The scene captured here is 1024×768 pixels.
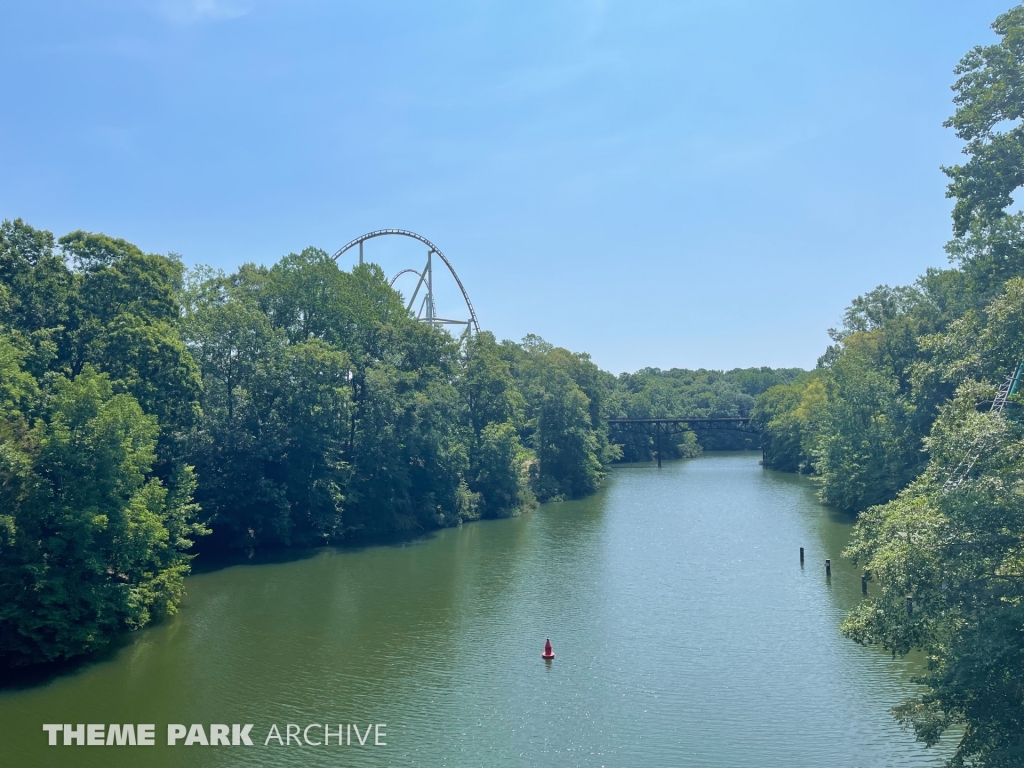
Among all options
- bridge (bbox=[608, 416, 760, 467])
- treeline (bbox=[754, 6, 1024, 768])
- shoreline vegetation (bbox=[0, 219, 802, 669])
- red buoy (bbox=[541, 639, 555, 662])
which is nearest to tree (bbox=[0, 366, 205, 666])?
shoreline vegetation (bbox=[0, 219, 802, 669])

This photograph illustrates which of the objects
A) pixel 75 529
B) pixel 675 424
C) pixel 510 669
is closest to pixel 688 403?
pixel 675 424

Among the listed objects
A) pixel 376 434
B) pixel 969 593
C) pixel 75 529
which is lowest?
pixel 969 593

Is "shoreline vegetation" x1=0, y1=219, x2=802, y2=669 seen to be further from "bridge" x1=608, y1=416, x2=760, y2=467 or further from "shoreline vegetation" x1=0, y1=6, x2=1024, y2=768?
"bridge" x1=608, y1=416, x2=760, y2=467

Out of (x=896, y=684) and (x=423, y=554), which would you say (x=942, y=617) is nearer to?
(x=896, y=684)

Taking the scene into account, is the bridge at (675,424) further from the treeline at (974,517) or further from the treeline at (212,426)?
the treeline at (974,517)

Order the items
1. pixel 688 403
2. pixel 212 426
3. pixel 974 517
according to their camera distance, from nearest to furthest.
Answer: pixel 974 517, pixel 212 426, pixel 688 403

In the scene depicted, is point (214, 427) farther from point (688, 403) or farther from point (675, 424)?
point (688, 403)

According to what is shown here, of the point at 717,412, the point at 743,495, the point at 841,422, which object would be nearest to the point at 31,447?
the point at 841,422

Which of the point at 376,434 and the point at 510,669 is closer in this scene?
the point at 510,669
